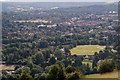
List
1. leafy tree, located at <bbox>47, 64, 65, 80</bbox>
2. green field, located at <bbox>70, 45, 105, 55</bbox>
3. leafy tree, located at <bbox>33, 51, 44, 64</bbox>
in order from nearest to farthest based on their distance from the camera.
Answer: leafy tree, located at <bbox>47, 64, 65, 80</bbox>
leafy tree, located at <bbox>33, 51, 44, 64</bbox>
green field, located at <bbox>70, 45, 105, 55</bbox>

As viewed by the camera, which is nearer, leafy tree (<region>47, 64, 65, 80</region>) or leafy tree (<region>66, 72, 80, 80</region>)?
leafy tree (<region>66, 72, 80, 80</region>)

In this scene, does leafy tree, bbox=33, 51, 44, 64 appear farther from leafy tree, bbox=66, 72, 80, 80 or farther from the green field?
leafy tree, bbox=66, 72, 80, 80

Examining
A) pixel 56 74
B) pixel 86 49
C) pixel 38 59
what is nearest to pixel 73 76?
pixel 56 74

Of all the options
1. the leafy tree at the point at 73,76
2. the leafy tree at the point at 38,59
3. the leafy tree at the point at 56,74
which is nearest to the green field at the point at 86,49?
the leafy tree at the point at 38,59

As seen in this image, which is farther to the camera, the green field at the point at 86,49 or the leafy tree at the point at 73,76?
the green field at the point at 86,49

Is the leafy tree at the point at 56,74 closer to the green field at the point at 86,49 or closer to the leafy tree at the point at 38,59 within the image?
the leafy tree at the point at 38,59

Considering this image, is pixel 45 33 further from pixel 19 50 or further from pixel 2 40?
pixel 19 50

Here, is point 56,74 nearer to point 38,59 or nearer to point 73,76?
point 73,76

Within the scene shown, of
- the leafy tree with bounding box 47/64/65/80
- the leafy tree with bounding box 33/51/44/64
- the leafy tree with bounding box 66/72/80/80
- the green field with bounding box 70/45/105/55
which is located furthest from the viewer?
the green field with bounding box 70/45/105/55

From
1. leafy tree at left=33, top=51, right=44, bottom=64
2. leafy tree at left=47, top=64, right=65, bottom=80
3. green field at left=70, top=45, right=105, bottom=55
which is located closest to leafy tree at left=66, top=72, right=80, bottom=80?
leafy tree at left=47, top=64, right=65, bottom=80
